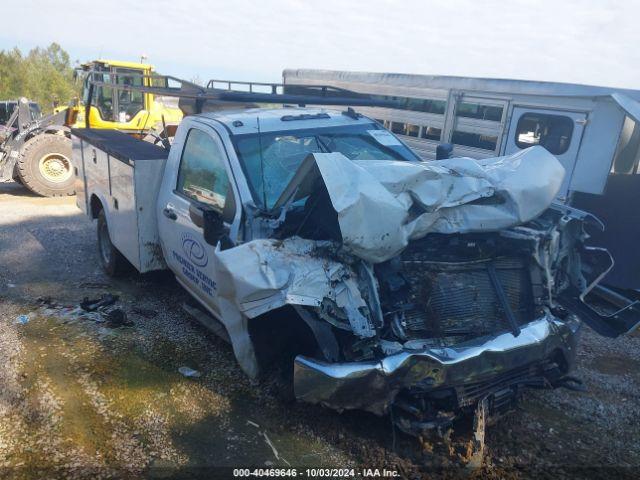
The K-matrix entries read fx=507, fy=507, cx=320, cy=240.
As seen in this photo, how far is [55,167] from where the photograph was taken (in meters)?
10.8

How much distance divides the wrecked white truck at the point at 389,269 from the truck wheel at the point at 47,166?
24.8ft

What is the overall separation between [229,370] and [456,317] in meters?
1.97

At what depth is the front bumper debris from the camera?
9.13 ft

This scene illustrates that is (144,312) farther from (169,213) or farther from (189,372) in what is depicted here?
(189,372)

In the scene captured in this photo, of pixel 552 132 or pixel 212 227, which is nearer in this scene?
pixel 212 227

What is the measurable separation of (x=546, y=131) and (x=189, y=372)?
6065 mm

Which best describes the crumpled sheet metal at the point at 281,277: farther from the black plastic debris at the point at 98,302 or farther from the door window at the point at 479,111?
the door window at the point at 479,111

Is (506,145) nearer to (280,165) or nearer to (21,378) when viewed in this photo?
(280,165)

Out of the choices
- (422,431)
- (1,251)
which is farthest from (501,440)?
(1,251)

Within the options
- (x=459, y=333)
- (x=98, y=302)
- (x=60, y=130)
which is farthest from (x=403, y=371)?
(x=60, y=130)

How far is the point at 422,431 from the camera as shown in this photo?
291 cm

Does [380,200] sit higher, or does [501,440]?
[380,200]

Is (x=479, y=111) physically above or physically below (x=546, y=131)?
above

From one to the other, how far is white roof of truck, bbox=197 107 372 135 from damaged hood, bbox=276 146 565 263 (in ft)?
3.73
